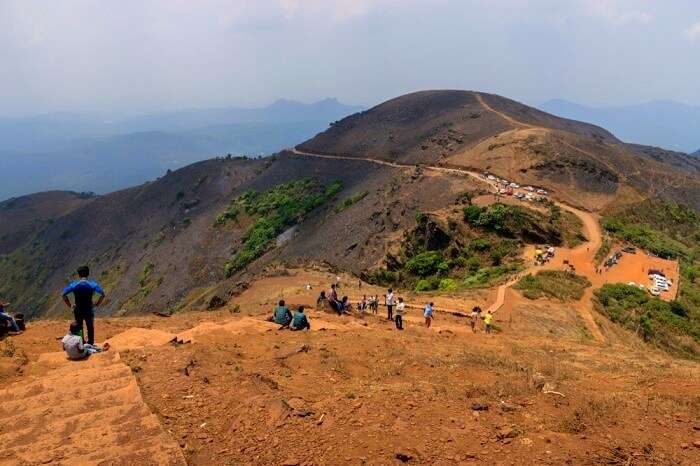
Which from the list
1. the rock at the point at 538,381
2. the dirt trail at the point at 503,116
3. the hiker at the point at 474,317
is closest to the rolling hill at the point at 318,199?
the dirt trail at the point at 503,116

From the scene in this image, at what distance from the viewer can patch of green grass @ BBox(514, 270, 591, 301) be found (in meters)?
27.2

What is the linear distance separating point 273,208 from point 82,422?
63032 mm

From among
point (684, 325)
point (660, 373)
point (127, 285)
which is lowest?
point (127, 285)

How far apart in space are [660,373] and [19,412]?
1460 centimetres

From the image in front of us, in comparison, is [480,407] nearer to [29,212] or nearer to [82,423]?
[82,423]

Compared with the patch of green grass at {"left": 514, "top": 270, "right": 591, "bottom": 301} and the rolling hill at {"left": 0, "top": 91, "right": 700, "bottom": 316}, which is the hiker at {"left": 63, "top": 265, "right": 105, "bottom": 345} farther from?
the rolling hill at {"left": 0, "top": 91, "right": 700, "bottom": 316}

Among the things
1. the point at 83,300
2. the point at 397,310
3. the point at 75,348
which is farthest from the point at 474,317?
the point at 75,348

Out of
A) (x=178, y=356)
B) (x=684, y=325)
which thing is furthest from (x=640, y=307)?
(x=178, y=356)

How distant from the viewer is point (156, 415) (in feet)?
26.9

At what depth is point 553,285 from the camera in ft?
92.1

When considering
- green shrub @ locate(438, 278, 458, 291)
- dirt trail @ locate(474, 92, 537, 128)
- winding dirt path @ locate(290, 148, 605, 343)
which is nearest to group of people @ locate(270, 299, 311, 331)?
winding dirt path @ locate(290, 148, 605, 343)

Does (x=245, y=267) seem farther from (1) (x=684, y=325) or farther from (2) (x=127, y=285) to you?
(1) (x=684, y=325)

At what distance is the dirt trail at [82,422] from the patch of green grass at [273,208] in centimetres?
4705

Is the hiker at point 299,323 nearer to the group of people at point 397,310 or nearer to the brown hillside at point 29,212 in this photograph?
the group of people at point 397,310
